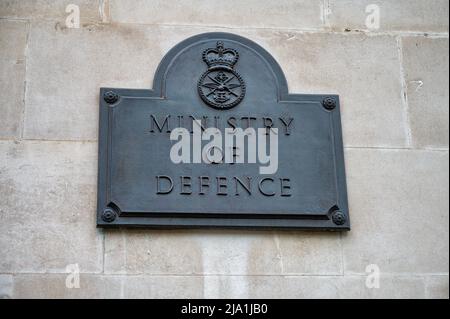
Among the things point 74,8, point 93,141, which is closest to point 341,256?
point 93,141

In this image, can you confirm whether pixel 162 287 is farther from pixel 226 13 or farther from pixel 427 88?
pixel 427 88

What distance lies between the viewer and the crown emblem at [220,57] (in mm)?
7246

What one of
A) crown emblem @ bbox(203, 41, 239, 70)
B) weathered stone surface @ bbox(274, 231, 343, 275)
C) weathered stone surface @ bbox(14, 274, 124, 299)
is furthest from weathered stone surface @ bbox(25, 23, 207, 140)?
weathered stone surface @ bbox(274, 231, 343, 275)

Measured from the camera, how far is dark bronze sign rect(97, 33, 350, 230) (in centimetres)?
677

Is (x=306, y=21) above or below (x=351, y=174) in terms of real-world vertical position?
above

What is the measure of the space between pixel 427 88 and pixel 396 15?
70 centimetres

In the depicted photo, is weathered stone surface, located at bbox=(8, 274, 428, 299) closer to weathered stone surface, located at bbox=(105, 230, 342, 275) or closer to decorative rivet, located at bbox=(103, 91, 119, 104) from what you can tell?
weathered stone surface, located at bbox=(105, 230, 342, 275)

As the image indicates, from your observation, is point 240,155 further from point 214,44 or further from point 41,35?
point 41,35

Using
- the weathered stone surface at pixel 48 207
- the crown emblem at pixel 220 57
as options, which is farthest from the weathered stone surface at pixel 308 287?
the crown emblem at pixel 220 57

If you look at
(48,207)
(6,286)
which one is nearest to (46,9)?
(48,207)

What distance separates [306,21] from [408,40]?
86 cm

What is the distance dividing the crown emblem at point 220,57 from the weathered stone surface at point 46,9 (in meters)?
0.94

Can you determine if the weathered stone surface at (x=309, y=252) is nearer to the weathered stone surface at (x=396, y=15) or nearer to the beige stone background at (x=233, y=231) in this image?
the beige stone background at (x=233, y=231)

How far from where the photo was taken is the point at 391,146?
723 cm
